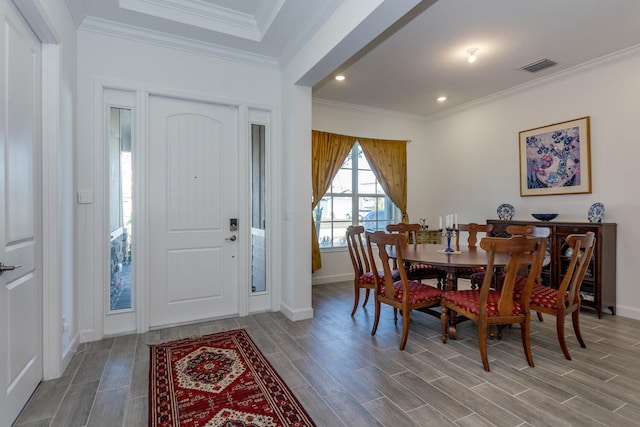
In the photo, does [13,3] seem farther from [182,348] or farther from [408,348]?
[408,348]

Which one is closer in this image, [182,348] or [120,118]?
[182,348]

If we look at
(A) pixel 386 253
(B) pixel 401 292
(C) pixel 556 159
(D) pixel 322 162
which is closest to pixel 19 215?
(A) pixel 386 253

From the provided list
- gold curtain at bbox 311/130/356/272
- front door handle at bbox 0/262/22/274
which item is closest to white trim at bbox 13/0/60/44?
front door handle at bbox 0/262/22/274

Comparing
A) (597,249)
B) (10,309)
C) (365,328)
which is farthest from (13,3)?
(597,249)

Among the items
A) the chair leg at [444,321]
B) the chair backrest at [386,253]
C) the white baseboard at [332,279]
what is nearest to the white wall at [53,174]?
the chair backrest at [386,253]

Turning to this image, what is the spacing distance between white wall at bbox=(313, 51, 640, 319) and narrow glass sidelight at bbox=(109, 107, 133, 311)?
8.91ft

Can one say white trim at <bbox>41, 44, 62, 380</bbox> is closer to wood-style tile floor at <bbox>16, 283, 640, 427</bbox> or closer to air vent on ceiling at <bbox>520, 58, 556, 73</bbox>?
wood-style tile floor at <bbox>16, 283, 640, 427</bbox>

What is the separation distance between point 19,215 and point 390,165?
4863mm

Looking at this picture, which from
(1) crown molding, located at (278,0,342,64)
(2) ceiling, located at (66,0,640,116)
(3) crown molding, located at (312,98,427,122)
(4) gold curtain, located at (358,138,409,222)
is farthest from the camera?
(4) gold curtain, located at (358,138,409,222)

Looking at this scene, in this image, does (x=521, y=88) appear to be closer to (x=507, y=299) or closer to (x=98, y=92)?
(x=507, y=299)

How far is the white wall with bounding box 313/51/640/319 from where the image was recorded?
3576 mm

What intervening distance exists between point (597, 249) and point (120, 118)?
16.4ft

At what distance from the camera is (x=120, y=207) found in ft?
10.1

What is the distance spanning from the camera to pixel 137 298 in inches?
122
